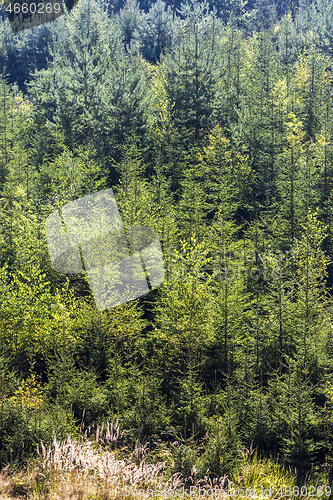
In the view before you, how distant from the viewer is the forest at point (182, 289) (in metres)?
15.9

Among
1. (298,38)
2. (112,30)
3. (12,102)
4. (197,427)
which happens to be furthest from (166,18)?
(197,427)

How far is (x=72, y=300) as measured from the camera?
1049 inches

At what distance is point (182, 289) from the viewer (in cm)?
2417

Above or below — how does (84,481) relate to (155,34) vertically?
below

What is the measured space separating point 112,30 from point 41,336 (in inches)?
2508

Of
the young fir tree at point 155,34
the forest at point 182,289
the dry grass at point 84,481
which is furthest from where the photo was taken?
the young fir tree at point 155,34

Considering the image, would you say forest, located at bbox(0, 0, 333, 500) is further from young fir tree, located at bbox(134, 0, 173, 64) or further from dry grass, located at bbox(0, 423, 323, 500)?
young fir tree, located at bbox(134, 0, 173, 64)

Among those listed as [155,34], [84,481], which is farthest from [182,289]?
[155,34]

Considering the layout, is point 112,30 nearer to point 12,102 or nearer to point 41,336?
point 12,102

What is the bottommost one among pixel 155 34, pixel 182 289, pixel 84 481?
pixel 182 289

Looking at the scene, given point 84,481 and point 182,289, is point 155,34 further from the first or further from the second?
point 84,481

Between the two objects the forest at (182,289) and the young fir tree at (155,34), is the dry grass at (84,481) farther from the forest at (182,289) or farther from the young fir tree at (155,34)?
the young fir tree at (155,34)

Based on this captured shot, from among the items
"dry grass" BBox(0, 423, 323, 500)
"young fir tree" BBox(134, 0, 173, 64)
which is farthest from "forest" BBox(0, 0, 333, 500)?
"young fir tree" BBox(134, 0, 173, 64)

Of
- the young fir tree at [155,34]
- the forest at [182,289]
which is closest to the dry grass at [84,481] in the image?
the forest at [182,289]
